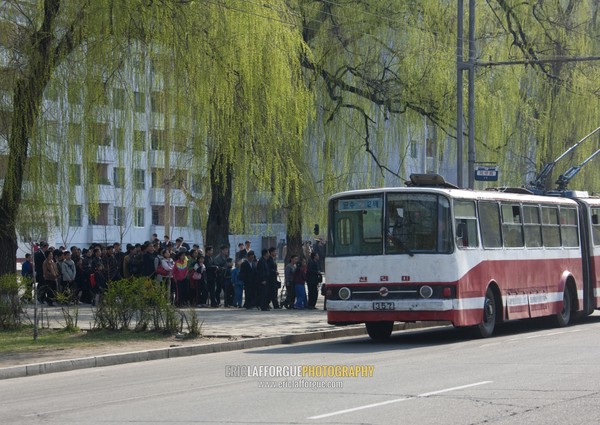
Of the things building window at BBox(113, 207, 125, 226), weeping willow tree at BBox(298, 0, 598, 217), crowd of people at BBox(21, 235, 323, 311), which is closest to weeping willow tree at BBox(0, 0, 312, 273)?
building window at BBox(113, 207, 125, 226)

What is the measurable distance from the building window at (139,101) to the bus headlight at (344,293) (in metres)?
6.95

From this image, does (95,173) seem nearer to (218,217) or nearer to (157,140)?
(157,140)

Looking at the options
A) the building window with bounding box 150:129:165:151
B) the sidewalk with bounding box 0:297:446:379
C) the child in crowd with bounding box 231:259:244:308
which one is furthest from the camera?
the child in crowd with bounding box 231:259:244:308

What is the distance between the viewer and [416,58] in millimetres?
32094

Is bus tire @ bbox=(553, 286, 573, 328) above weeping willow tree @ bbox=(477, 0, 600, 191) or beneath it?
beneath

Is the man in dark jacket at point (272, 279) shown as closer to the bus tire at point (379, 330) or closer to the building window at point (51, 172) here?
the building window at point (51, 172)

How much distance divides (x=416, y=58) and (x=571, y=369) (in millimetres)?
18352

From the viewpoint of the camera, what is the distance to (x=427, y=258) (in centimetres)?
2041

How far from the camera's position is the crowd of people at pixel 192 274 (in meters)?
29.5

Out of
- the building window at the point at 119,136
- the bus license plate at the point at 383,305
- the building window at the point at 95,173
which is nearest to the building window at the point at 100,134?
the building window at the point at 119,136

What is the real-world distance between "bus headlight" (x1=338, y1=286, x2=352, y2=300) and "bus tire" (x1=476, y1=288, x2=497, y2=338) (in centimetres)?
274

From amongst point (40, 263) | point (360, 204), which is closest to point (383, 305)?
point (360, 204)

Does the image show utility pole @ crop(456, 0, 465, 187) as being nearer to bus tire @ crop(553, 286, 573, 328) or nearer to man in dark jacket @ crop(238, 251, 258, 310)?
bus tire @ crop(553, 286, 573, 328)

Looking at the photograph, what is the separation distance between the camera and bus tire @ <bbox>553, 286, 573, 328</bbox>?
82.7 ft
